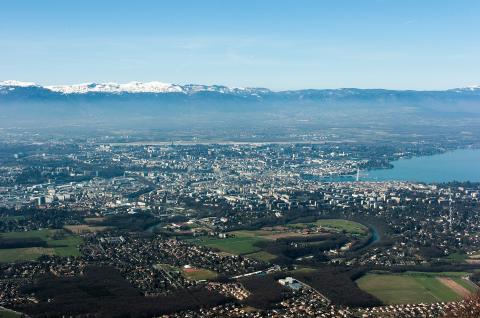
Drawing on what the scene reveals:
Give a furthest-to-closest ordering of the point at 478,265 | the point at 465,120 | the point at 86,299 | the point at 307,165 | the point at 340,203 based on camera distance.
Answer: the point at 465,120 < the point at 307,165 < the point at 340,203 < the point at 478,265 < the point at 86,299

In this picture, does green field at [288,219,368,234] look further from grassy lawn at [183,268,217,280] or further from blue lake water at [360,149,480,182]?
blue lake water at [360,149,480,182]

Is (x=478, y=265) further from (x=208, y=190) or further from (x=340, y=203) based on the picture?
(x=208, y=190)

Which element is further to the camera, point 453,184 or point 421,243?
point 453,184

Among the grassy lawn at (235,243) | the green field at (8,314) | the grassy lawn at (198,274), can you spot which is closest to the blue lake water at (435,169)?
the grassy lawn at (235,243)

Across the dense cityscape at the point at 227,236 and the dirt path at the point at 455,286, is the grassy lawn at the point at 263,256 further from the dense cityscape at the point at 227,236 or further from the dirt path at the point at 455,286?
the dirt path at the point at 455,286

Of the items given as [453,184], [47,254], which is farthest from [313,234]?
[453,184]

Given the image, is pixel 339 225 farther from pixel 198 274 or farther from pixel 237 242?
pixel 198 274

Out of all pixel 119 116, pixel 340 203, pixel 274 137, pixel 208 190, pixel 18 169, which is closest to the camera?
pixel 340 203
